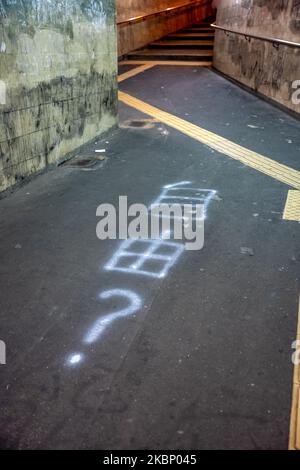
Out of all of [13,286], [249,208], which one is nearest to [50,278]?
[13,286]

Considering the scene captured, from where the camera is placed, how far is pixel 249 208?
4.73m

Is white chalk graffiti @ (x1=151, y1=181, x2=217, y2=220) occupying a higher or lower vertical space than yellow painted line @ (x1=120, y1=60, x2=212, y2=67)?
lower

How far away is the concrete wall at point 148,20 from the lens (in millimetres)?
13523

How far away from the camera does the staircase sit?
13.9 meters

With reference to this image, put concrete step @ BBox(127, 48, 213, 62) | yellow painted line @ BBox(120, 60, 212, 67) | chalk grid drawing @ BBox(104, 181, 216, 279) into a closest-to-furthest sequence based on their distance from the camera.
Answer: chalk grid drawing @ BBox(104, 181, 216, 279)
yellow painted line @ BBox(120, 60, 212, 67)
concrete step @ BBox(127, 48, 213, 62)

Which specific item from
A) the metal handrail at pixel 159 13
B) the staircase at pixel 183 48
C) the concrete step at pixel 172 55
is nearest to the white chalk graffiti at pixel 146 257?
the staircase at pixel 183 48

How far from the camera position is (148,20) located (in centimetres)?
1498

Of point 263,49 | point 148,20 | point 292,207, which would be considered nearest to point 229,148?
point 292,207

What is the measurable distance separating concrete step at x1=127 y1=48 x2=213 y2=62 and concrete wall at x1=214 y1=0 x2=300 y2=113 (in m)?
1.90

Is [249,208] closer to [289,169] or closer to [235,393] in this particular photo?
[289,169]

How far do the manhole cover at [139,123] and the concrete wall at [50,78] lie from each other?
904 mm

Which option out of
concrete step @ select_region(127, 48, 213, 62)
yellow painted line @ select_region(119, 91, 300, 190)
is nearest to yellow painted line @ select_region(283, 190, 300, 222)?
yellow painted line @ select_region(119, 91, 300, 190)

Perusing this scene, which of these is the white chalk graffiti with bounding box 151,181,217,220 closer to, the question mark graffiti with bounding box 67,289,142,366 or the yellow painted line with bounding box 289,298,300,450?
the question mark graffiti with bounding box 67,289,142,366

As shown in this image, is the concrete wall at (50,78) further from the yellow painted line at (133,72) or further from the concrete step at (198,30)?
the concrete step at (198,30)
